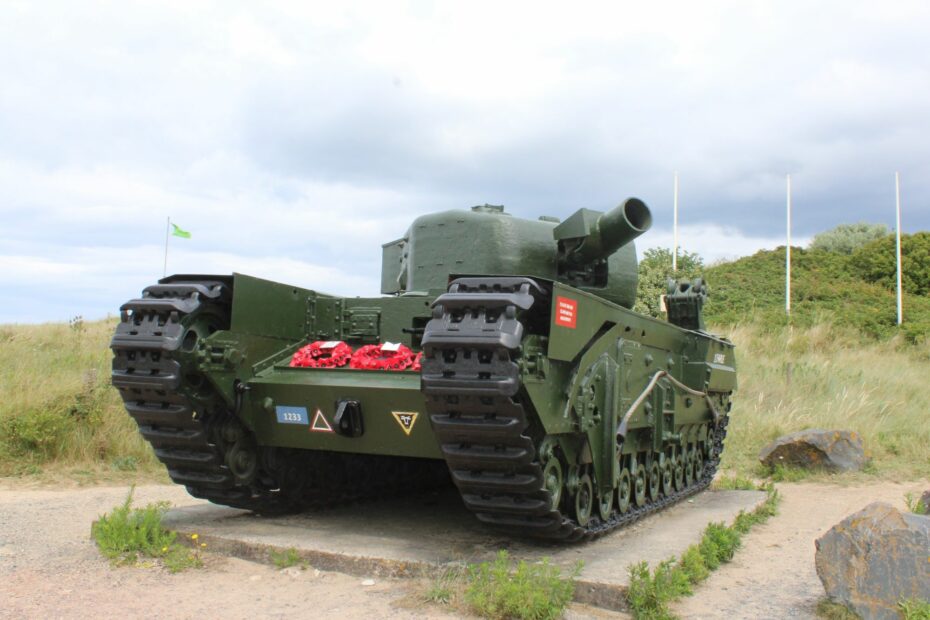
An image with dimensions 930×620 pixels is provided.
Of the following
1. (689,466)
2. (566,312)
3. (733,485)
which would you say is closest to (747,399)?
(733,485)

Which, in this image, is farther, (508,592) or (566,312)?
(566,312)

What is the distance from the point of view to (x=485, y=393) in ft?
15.8

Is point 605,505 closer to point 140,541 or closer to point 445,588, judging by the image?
point 445,588

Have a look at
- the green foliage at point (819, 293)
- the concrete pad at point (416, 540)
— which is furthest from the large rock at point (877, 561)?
the green foliage at point (819, 293)

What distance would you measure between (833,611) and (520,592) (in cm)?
166

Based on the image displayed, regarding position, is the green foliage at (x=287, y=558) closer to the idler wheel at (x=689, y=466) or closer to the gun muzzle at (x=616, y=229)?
the gun muzzle at (x=616, y=229)

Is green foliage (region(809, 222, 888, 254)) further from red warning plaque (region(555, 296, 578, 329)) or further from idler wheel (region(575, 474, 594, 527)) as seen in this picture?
red warning plaque (region(555, 296, 578, 329))

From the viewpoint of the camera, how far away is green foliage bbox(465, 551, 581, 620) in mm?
4586

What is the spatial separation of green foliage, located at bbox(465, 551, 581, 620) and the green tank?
497 mm

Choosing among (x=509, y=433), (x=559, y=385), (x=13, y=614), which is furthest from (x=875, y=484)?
(x=13, y=614)

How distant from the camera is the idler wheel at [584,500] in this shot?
6090 mm

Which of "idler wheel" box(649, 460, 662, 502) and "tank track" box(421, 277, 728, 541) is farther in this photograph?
"idler wheel" box(649, 460, 662, 502)

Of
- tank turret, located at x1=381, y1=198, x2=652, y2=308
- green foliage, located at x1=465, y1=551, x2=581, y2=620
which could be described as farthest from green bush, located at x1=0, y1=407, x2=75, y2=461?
green foliage, located at x1=465, y1=551, x2=581, y2=620

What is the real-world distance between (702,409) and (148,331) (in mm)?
5653
